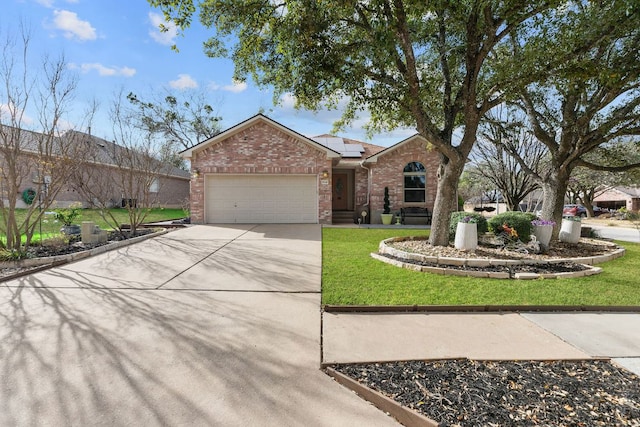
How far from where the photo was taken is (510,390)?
245cm

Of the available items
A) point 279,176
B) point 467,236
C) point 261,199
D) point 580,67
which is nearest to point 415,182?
point 279,176

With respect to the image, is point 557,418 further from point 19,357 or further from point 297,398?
point 19,357

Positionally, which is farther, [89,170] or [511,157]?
Answer: [511,157]

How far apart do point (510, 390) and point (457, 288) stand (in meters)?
2.82

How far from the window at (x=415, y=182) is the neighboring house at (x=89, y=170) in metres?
11.3

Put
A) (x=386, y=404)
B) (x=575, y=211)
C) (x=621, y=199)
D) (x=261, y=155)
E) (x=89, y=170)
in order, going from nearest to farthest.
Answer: (x=386, y=404) → (x=89, y=170) → (x=261, y=155) → (x=575, y=211) → (x=621, y=199)

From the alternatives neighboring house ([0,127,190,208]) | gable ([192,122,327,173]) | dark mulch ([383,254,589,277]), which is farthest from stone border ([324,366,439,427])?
gable ([192,122,327,173])

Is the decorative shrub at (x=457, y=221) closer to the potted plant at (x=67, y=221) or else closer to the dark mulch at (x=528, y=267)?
the dark mulch at (x=528, y=267)

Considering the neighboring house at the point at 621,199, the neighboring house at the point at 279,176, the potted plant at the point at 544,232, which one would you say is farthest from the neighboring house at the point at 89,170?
the neighboring house at the point at 621,199

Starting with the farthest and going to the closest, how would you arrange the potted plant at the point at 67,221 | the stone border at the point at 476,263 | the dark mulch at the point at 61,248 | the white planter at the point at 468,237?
the potted plant at the point at 67,221 → the white planter at the point at 468,237 → the dark mulch at the point at 61,248 → the stone border at the point at 476,263

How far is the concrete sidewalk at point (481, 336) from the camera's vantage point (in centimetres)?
307

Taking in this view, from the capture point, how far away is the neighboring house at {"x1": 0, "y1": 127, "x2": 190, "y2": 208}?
802cm

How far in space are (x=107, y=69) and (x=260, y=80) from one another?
5.24 metres

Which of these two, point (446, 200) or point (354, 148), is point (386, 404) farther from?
point (354, 148)
